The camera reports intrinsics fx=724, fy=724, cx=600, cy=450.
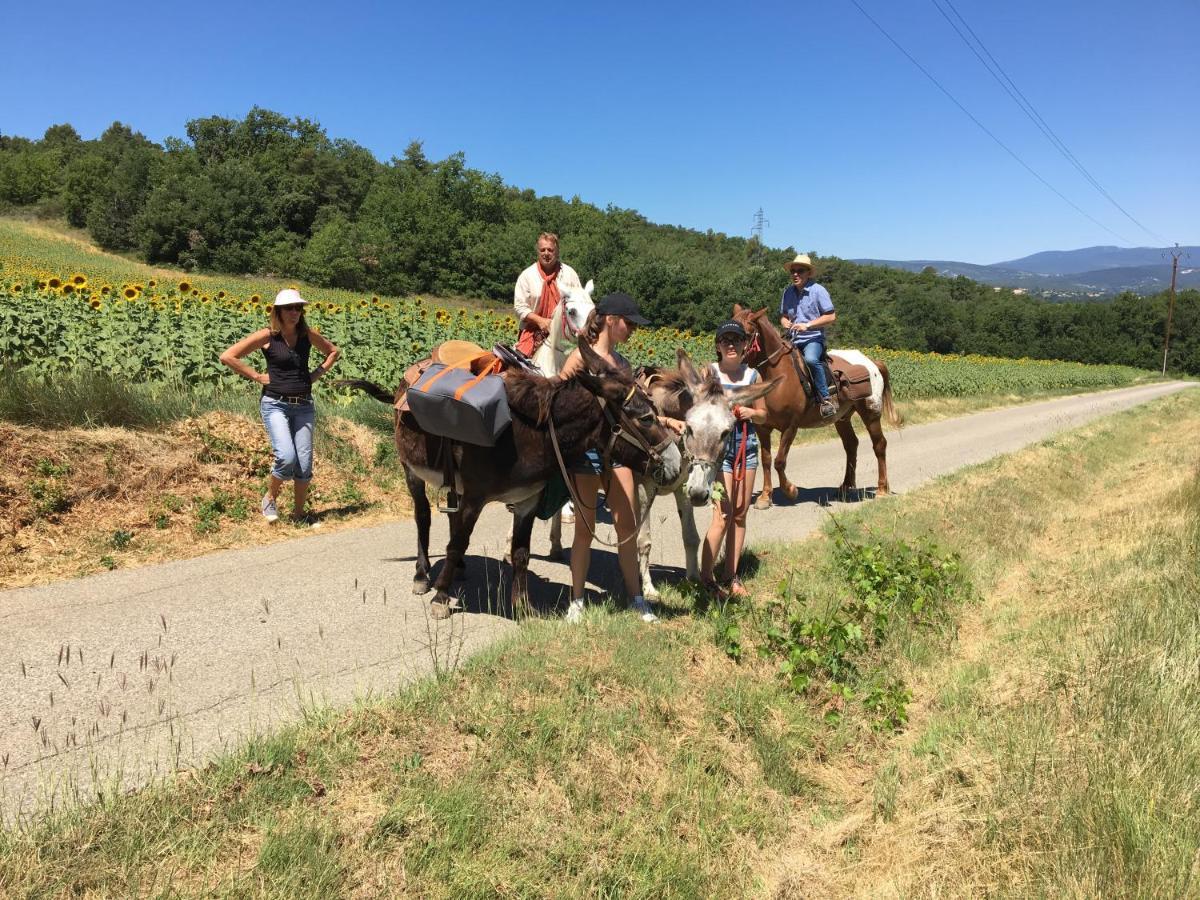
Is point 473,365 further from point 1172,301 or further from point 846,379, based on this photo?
point 1172,301

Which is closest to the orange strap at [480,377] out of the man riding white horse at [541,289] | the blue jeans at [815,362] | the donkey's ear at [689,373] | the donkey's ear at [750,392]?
the donkey's ear at [689,373]

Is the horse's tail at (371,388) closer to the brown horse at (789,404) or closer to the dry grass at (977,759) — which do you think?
the brown horse at (789,404)

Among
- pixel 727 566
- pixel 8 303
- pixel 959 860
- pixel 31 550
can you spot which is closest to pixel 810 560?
pixel 727 566

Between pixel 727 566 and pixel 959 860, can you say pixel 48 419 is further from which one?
pixel 959 860

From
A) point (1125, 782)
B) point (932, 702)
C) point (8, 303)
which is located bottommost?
point (932, 702)

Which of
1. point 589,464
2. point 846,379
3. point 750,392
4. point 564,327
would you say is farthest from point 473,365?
point 846,379

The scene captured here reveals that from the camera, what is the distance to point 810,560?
736 cm

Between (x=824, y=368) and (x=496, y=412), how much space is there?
7.07 metres

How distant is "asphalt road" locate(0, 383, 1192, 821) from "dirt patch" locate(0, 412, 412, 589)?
1.68ft

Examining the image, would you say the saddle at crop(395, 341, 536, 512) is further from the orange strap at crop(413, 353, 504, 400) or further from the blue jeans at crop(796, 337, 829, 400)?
the blue jeans at crop(796, 337, 829, 400)

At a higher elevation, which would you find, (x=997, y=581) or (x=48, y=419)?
(x=48, y=419)

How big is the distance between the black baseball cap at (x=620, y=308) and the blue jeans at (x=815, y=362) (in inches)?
225

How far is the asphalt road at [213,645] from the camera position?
3.61 meters

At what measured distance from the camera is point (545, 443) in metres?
5.42
